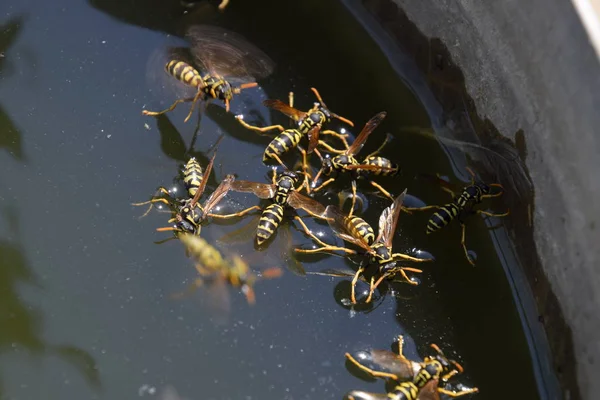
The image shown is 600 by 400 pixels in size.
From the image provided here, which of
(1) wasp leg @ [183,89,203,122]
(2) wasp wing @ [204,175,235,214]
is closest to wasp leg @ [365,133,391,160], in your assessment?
(2) wasp wing @ [204,175,235,214]

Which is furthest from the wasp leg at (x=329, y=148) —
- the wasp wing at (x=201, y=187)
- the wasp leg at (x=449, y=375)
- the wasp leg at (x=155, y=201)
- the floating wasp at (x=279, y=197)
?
the wasp leg at (x=449, y=375)

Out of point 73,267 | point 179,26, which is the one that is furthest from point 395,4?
point 73,267

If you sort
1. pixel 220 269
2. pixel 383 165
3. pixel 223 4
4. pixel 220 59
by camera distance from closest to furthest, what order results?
pixel 220 269 < pixel 383 165 < pixel 220 59 < pixel 223 4

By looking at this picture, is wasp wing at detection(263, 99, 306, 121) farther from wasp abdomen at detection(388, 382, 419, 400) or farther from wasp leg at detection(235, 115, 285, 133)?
wasp abdomen at detection(388, 382, 419, 400)

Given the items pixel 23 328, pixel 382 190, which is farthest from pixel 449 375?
pixel 23 328

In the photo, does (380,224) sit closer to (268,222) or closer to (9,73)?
(268,222)

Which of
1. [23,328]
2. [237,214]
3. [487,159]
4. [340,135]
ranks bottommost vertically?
[23,328]

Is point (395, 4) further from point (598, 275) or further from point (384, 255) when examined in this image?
point (598, 275)
